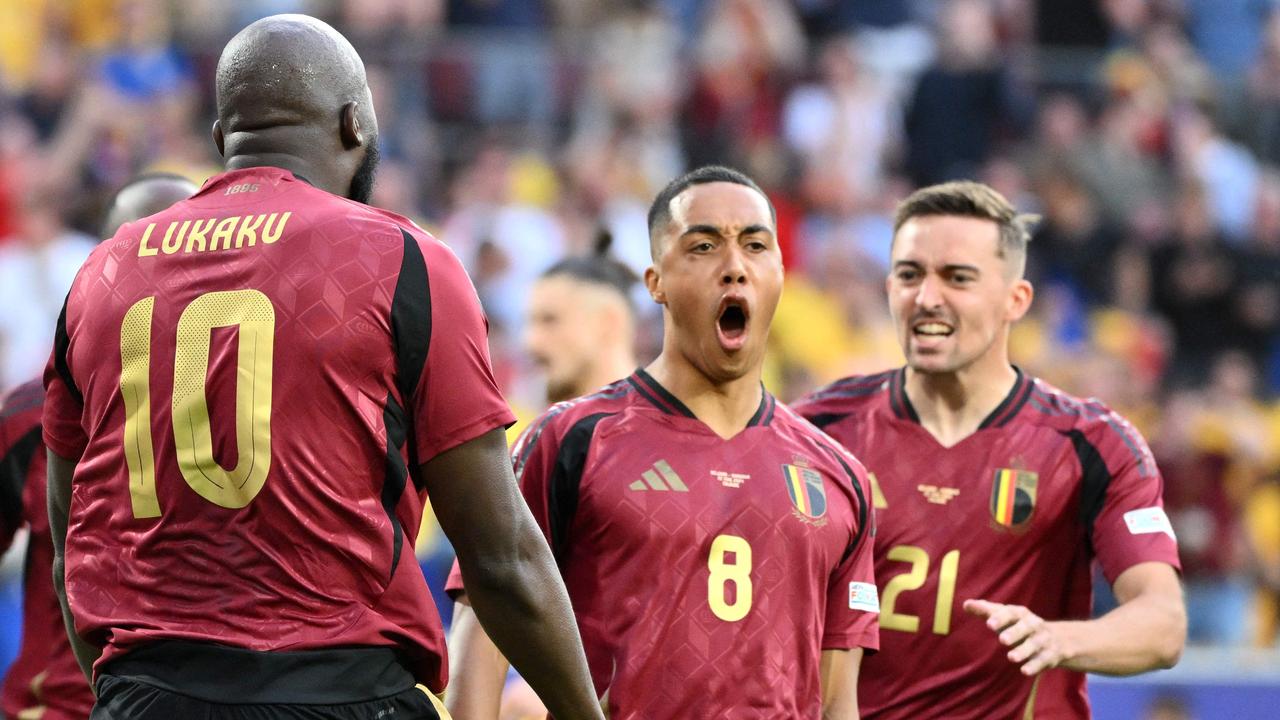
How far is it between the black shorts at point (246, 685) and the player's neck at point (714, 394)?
1443 millimetres

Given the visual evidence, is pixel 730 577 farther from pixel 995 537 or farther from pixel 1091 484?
pixel 1091 484

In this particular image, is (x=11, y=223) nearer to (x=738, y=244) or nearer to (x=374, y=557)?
(x=738, y=244)

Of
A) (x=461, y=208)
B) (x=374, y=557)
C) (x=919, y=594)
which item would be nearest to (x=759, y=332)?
(x=919, y=594)

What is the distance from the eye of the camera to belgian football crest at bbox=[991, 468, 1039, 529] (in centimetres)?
512

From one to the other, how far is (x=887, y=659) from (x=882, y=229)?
8.23 meters

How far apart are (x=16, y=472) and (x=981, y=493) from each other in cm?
279

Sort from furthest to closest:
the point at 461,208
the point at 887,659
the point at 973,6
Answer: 1. the point at 973,6
2. the point at 461,208
3. the point at 887,659

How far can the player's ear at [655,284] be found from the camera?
Answer: 447 cm

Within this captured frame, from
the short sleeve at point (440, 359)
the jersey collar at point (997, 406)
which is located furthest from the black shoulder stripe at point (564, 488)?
the jersey collar at point (997, 406)

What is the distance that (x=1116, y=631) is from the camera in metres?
4.66

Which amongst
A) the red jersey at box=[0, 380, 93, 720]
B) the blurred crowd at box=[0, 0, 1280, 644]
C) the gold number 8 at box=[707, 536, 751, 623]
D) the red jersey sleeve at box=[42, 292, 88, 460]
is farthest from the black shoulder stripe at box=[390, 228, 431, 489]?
the blurred crowd at box=[0, 0, 1280, 644]

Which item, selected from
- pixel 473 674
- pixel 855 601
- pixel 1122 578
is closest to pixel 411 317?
pixel 473 674

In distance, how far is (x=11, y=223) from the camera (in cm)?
1090

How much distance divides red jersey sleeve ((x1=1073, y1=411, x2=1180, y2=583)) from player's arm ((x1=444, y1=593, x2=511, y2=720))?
1870 millimetres
